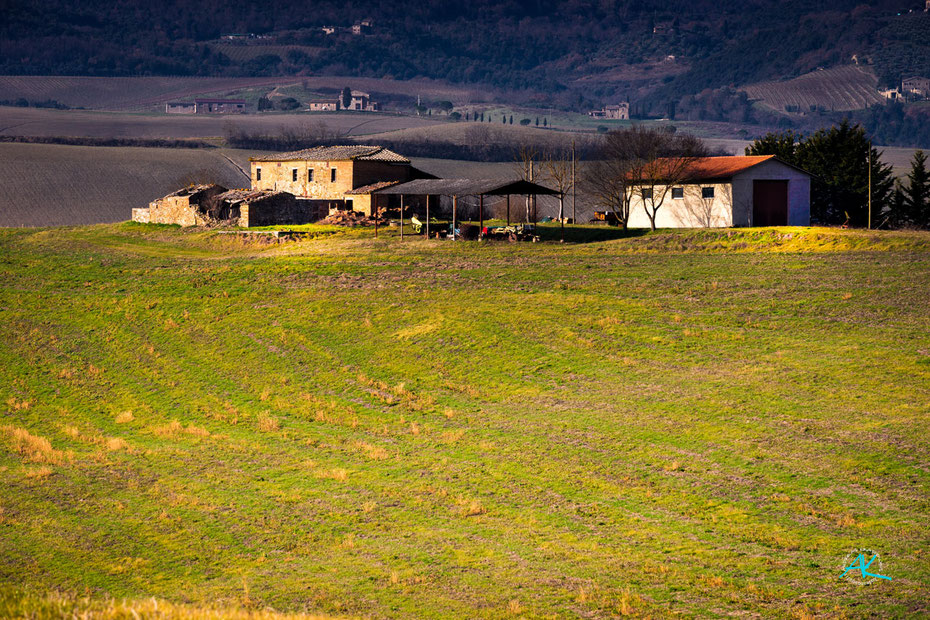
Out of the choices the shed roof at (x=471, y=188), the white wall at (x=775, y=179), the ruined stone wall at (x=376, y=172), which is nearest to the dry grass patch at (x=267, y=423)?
the shed roof at (x=471, y=188)

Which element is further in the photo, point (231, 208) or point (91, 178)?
point (91, 178)

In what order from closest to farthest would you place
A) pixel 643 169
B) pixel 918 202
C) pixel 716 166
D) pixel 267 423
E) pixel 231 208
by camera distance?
pixel 267 423 → pixel 716 166 → pixel 643 169 → pixel 918 202 → pixel 231 208

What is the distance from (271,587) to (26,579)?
448 centimetres

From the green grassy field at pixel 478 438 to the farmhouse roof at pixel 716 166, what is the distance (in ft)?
51.7

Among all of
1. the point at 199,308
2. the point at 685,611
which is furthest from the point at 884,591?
the point at 199,308

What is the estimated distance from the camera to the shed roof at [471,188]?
63156 millimetres

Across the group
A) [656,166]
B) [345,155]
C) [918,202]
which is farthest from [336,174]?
[918,202]

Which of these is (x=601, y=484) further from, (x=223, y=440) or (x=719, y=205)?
(x=719, y=205)

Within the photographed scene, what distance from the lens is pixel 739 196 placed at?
2653 inches

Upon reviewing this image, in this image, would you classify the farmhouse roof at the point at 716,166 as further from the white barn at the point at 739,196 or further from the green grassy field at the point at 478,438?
the green grassy field at the point at 478,438

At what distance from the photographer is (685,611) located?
1445cm

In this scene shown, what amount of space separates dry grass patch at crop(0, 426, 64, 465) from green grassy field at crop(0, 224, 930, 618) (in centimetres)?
10

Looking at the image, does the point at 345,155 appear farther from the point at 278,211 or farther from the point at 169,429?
the point at 169,429

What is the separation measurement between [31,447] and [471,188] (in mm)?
41979
